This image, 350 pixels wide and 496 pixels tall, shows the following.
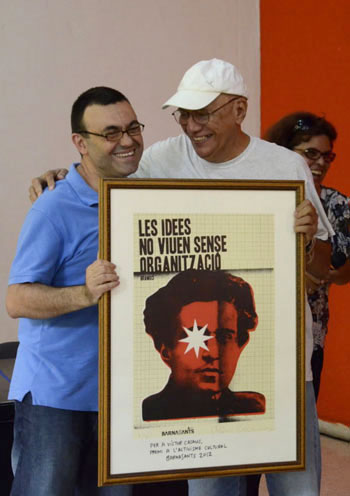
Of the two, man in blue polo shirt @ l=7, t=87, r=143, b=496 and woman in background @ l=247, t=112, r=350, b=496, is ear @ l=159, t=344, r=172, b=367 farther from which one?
woman in background @ l=247, t=112, r=350, b=496

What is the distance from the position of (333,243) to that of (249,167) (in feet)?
2.73

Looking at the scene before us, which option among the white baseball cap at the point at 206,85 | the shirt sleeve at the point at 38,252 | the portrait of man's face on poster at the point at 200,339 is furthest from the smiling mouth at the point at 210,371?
the white baseball cap at the point at 206,85

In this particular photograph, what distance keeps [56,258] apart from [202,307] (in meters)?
0.37

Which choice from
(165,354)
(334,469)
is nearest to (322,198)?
(165,354)

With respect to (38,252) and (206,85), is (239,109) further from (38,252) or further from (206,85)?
(38,252)

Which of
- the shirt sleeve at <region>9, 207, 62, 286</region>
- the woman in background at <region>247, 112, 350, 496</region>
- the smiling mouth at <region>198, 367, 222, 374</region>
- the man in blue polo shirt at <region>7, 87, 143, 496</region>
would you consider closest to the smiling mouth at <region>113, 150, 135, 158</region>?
the man in blue polo shirt at <region>7, 87, 143, 496</region>

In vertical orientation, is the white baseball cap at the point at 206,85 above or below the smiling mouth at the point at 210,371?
above

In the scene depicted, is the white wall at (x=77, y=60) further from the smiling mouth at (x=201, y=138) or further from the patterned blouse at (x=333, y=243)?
the smiling mouth at (x=201, y=138)

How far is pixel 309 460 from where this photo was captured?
6.07 feet

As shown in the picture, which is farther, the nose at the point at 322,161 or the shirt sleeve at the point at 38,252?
the nose at the point at 322,161

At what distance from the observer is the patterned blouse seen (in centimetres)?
248

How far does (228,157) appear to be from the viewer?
1860 mm

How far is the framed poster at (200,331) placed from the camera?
5.24 feet

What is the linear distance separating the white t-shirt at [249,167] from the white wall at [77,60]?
7.11 ft
